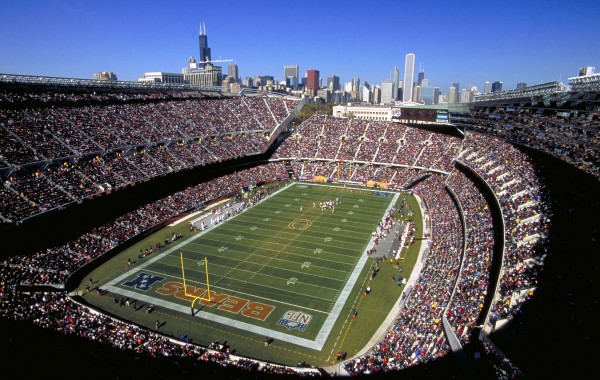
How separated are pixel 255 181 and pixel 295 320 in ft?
115

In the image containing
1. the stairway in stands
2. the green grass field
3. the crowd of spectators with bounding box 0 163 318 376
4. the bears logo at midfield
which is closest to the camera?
the crowd of spectators with bounding box 0 163 318 376

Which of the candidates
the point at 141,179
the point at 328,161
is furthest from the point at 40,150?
the point at 328,161

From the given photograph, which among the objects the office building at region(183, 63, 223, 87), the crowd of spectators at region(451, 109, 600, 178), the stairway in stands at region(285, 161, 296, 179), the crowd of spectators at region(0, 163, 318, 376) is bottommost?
the crowd of spectators at region(0, 163, 318, 376)

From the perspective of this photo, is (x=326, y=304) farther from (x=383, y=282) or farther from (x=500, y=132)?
(x=500, y=132)

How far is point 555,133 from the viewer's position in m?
34.0

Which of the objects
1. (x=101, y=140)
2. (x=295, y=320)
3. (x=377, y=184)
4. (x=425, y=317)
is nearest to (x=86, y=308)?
(x=295, y=320)

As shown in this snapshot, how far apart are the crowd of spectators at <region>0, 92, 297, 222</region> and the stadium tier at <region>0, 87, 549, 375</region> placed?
17 centimetres

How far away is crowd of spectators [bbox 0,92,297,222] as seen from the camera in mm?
34000

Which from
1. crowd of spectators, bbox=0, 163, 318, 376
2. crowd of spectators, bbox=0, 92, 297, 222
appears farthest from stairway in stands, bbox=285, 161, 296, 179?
crowd of spectators, bbox=0, 163, 318, 376

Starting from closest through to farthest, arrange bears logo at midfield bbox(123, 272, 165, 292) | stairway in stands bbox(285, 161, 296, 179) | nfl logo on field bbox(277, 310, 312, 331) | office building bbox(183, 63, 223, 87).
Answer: nfl logo on field bbox(277, 310, 312, 331), bears logo at midfield bbox(123, 272, 165, 292), stairway in stands bbox(285, 161, 296, 179), office building bbox(183, 63, 223, 87)

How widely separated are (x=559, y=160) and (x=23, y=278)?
3983 centimetres

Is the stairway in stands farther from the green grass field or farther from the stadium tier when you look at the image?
the green grass field

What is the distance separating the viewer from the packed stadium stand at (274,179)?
19141 mm

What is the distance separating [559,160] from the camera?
30516 millimetres
